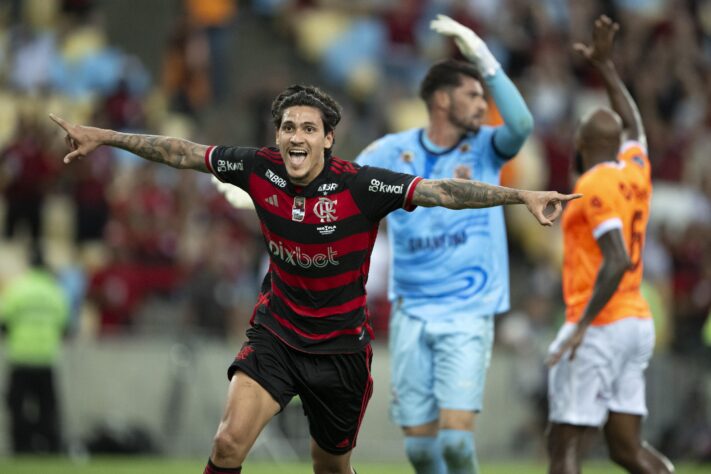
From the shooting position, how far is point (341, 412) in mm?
8359

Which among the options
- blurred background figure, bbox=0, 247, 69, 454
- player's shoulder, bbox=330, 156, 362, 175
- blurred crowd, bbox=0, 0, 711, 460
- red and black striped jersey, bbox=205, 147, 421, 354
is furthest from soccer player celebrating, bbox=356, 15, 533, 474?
blurred background figure, bbox=0, 247, 69, 454

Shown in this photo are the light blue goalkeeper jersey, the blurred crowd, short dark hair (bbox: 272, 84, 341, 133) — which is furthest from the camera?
the blurred crowd

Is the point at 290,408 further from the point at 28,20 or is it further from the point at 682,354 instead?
the point at 28,20

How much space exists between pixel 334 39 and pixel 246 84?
1.63 metres

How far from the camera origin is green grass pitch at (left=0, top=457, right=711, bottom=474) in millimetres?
14367

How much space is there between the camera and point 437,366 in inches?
377

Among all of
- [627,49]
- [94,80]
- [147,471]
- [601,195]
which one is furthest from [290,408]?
[627,49]

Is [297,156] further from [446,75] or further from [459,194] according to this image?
[446,75]

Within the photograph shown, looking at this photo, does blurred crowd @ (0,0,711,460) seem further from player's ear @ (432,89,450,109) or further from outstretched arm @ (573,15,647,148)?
player's ear @ (432,89,450,109)

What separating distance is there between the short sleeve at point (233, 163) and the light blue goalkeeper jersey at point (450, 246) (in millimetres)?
1621

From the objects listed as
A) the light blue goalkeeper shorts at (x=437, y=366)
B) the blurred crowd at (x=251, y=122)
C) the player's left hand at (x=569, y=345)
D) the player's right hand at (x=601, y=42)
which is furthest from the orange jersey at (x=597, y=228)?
the blurred crowd at (x=251, y=122)

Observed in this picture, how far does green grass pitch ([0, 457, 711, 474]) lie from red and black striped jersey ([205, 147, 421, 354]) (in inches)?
251

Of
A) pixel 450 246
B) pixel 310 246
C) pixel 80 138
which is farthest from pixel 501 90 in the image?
pixel 80 138

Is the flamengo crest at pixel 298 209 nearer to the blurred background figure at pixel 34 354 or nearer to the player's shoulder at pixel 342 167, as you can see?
the player's shoulder at pixel 342 167
